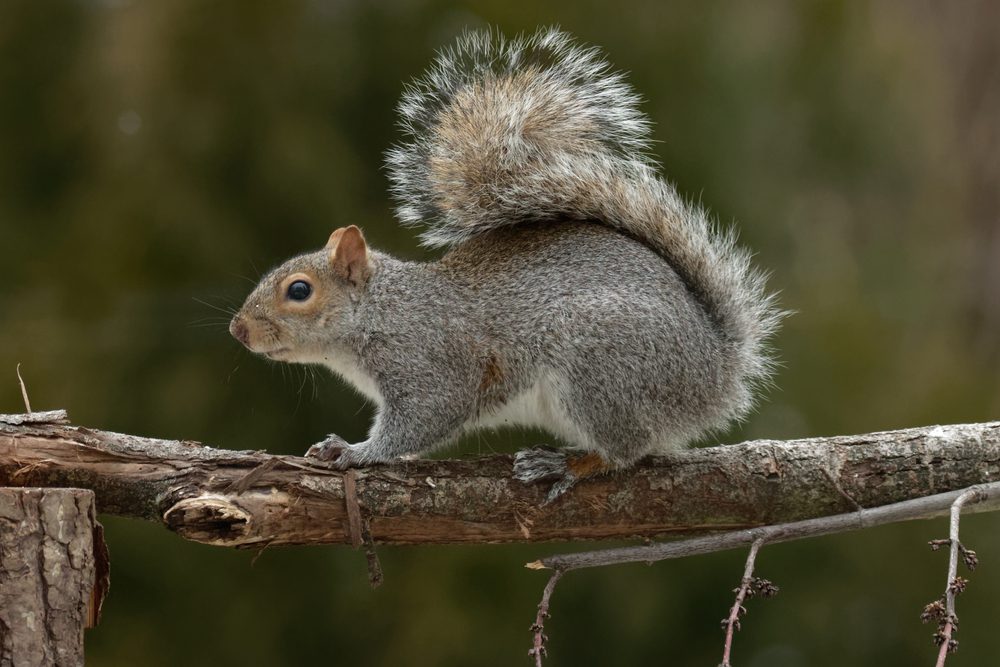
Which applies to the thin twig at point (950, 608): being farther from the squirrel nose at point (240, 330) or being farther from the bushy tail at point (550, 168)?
the squirrel nose at point (240, 330)

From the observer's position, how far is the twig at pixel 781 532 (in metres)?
2.03

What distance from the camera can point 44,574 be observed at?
182cm

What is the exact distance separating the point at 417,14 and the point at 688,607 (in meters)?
2.09

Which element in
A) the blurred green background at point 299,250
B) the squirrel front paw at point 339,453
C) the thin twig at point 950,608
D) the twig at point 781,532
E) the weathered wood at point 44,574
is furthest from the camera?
the blurred green background at point 299,250

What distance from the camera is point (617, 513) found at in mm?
2357

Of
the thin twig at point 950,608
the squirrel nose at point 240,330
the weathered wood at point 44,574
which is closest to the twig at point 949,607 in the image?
the thin twig at point 950,608

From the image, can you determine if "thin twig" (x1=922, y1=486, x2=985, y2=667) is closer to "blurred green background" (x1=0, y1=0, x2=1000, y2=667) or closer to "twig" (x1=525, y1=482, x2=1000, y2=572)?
"twig" (x1=525, y1=482, x2=1000, y2=572)

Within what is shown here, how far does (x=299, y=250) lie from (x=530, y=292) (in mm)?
1274

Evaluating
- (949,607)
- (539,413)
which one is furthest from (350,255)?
(949,607)

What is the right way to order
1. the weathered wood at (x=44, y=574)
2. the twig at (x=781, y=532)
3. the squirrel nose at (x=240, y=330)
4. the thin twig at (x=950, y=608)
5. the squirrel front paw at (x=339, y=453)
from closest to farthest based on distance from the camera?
the thin twig at (x=950, y=608)
the weathered wood at (x=44, y=574)
the twig at (x=781, y=532)
the squirrel front paw at (x=339, y=453)
the squirrel nose at (x=240, y=330)

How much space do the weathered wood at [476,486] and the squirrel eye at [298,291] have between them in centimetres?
44

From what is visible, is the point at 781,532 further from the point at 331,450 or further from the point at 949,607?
the point at 331,450

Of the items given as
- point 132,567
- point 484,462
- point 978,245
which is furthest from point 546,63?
point 978,245

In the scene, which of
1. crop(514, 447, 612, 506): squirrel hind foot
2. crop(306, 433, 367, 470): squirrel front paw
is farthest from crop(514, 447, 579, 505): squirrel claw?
crop(306, 433, 367, 470): squirrel front paw
